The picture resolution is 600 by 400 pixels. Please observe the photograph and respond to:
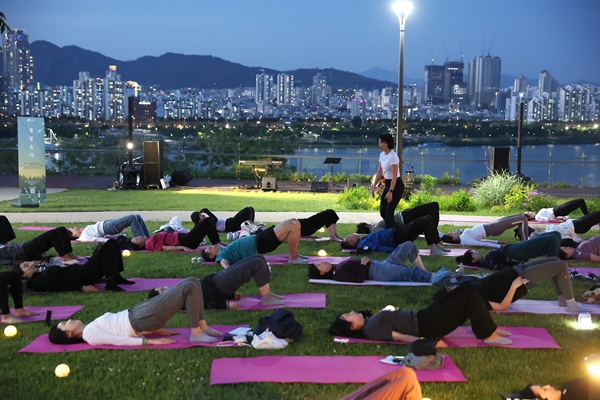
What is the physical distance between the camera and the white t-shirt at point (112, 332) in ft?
21.3

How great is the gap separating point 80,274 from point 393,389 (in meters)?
5.43

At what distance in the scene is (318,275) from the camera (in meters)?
9.20

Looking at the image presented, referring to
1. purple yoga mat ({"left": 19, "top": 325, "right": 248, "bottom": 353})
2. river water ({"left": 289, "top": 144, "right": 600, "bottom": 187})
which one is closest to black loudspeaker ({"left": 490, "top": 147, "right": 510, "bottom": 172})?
river water ({"left": 289, "top": 144, "right": 600, "bottom": 187})

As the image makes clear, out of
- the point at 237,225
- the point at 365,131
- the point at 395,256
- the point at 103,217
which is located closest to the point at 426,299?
the point at 395,256

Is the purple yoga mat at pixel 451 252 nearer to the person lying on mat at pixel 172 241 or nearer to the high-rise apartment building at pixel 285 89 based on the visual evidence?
the person lying on mat at pixel 172 241

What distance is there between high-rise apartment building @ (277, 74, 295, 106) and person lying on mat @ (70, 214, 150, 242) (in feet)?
195

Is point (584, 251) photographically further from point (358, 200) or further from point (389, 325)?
point (358, 200)

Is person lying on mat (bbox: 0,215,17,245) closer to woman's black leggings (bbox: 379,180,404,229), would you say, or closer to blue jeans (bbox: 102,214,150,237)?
blue jeans (bbox: 102,214,150,237)

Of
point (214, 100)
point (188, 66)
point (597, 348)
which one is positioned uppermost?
point (188, 66)

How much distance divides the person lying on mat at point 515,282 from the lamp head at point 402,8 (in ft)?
36.3

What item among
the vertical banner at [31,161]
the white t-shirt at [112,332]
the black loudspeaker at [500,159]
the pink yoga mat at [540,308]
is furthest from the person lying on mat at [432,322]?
the black loudspeaker at [500,159]

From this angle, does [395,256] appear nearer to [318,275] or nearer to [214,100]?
[318,275]

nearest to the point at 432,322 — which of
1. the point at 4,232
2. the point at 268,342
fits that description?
the point at 268,342

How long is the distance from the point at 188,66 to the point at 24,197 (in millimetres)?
97559
